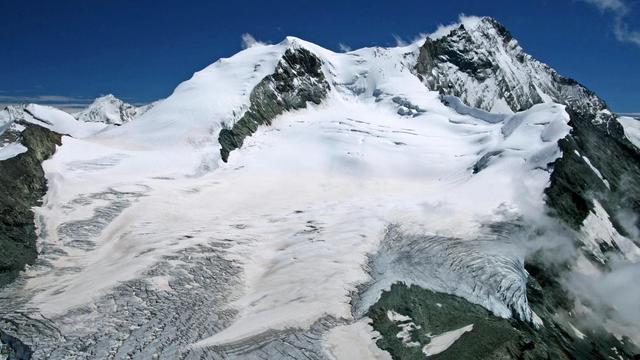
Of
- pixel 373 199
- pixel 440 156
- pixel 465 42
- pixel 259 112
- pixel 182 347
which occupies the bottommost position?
pixel 182 347

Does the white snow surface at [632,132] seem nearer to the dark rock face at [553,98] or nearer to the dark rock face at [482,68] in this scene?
the dark rock face at [553,98]

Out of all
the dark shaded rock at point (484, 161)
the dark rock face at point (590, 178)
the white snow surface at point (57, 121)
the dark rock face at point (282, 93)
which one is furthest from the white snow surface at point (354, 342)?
the white snow surface at point (57, 121)

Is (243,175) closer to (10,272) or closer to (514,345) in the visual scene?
(10,272)

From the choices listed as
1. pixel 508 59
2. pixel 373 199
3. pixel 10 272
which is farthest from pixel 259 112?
pixel 508 59

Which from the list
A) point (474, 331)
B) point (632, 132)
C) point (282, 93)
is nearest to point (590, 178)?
point (474, 331)

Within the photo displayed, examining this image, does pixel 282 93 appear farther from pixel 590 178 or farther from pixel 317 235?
pixel 317 235
